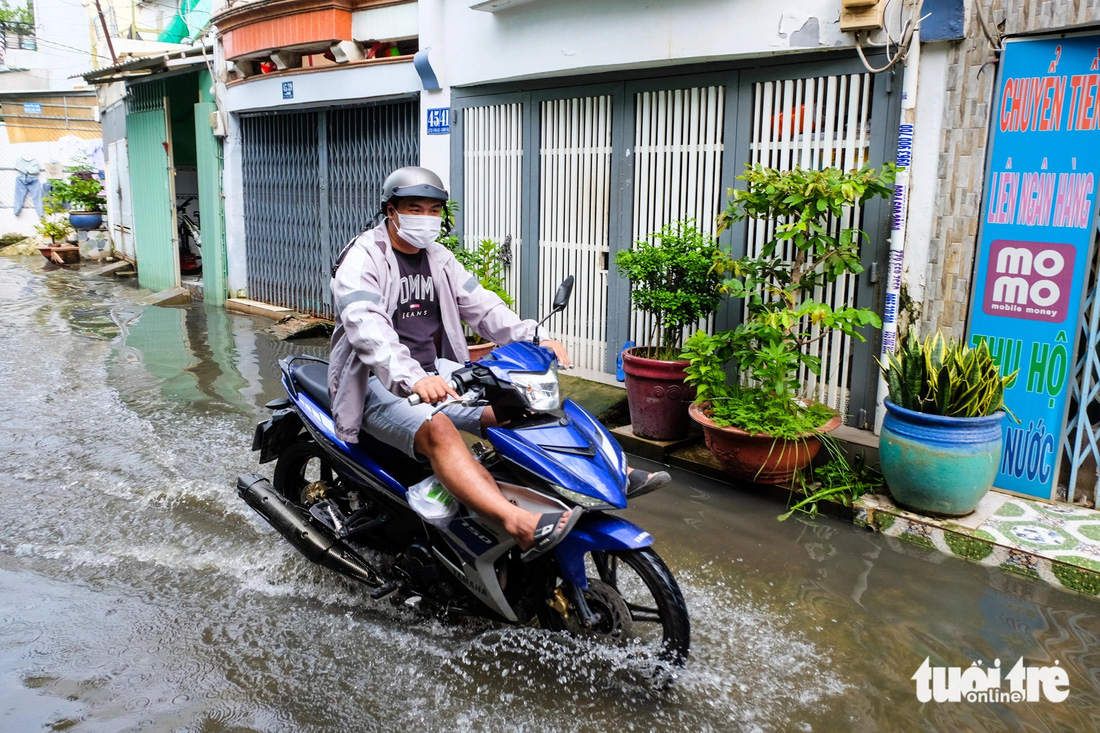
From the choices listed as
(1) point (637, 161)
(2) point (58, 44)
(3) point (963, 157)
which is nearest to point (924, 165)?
(3) point (963, 157)

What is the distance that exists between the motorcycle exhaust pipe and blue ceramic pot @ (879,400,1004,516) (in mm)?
2758

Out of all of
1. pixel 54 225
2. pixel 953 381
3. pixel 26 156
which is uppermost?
pixel 26 156

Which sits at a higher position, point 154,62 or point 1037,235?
point 154,62

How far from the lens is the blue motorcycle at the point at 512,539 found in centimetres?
296

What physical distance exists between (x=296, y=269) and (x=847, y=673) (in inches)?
365

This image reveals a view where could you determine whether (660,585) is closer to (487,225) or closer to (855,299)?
(855,299)

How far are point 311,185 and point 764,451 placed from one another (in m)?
7.52

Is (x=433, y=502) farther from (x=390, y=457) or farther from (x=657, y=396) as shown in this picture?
(x=657, y=396)

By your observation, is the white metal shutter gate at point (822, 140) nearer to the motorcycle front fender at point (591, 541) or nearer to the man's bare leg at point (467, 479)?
the motorcycle front fender at point (591, 541)

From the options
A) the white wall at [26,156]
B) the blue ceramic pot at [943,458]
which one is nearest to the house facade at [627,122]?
the blue ceramic pot at [943,458]

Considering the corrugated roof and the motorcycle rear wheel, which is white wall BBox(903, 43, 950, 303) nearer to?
the motorcycle rear wheel

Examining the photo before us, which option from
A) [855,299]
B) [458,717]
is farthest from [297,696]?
[855,299]

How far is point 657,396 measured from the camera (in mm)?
5676

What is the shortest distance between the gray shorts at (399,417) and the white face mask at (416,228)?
1.87 ft
